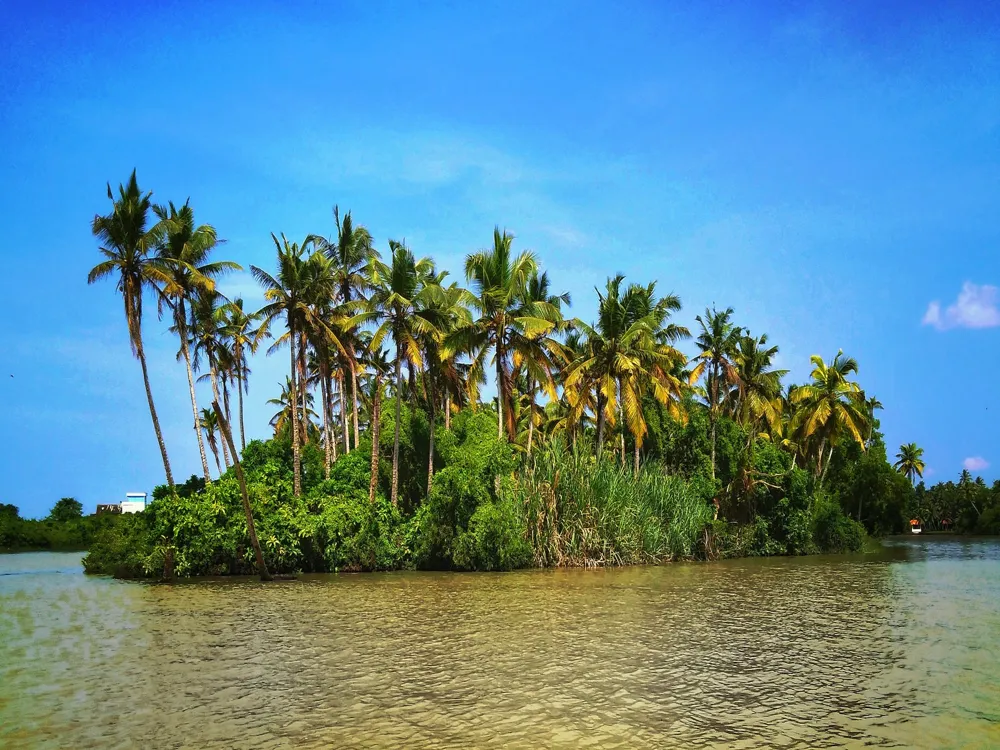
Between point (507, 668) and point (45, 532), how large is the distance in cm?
5534

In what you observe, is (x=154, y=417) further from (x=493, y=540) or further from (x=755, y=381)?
(x=755, y=381)

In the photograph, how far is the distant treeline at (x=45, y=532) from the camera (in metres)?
54.5

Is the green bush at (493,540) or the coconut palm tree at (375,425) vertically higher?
the coconut palm tree at (375,425)

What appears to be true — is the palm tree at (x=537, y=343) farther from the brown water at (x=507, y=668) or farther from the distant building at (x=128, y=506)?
the distant building at (x=128, y=506)

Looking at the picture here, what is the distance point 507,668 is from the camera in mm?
12367

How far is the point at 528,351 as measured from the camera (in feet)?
105

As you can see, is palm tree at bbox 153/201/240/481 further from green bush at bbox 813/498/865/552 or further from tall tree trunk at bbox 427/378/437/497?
green bush at bbox 813/498/865/552

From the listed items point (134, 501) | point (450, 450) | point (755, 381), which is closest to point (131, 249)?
point (450, 450)

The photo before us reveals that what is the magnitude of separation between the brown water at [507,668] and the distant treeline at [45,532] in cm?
3707

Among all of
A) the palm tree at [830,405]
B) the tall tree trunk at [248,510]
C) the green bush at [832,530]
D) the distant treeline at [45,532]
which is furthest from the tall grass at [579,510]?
the distant treeline at [45,532]

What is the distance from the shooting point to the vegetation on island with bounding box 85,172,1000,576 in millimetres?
28891

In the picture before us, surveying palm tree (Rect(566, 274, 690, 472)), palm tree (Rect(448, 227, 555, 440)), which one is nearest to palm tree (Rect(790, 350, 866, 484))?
palm tree (Rect(566, 274, 690, 472))

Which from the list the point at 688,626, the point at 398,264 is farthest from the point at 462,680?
the point at 398,264

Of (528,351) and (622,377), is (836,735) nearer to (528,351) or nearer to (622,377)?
(528,351)
